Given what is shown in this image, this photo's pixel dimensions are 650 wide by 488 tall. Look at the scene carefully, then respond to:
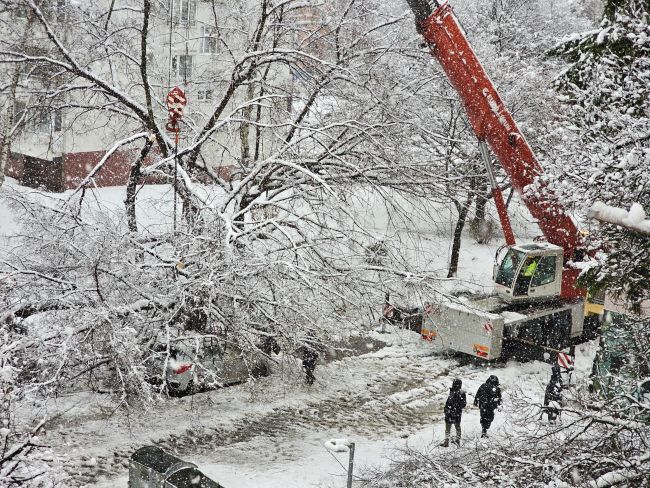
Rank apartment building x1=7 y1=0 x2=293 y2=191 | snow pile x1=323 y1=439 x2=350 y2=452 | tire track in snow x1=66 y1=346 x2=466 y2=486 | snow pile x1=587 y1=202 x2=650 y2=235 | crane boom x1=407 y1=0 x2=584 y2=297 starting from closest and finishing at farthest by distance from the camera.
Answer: snow pile x1=587 y1=202 x2=650 y2=235, snow pile x1=323 y1=439 x2=350 y2=452, tire track in snow x1=66 y1=346 x2=466 y2=486, crane boom x1=407 y1=0 x2=584 y2=297, apartment building x1=7 y1=0 x2=293 y2=191

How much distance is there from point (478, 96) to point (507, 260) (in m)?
4.20

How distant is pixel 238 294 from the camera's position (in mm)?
12898

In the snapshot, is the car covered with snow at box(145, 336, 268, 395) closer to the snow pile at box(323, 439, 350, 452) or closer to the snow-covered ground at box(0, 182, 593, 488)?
the snow-covered ground at box(0, 182, 593, 488)

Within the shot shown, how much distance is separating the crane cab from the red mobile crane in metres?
0.02

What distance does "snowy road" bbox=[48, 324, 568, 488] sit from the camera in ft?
38.5

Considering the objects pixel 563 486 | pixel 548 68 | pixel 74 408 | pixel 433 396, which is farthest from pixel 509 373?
pixel 548 68

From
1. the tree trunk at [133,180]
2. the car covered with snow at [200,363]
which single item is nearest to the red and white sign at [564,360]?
the car covered with snow at [200,363]

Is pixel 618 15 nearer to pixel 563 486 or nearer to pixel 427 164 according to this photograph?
pixel 563 486

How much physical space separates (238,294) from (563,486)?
302 inches

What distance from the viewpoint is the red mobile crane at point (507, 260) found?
578 inches

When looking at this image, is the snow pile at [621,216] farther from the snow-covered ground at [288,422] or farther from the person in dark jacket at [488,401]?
the person in dark jacket at [488,401]

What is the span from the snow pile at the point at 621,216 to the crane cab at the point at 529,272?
13373 millimetres

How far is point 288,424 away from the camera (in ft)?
44.7

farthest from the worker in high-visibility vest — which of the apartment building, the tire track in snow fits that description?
the apartment building
